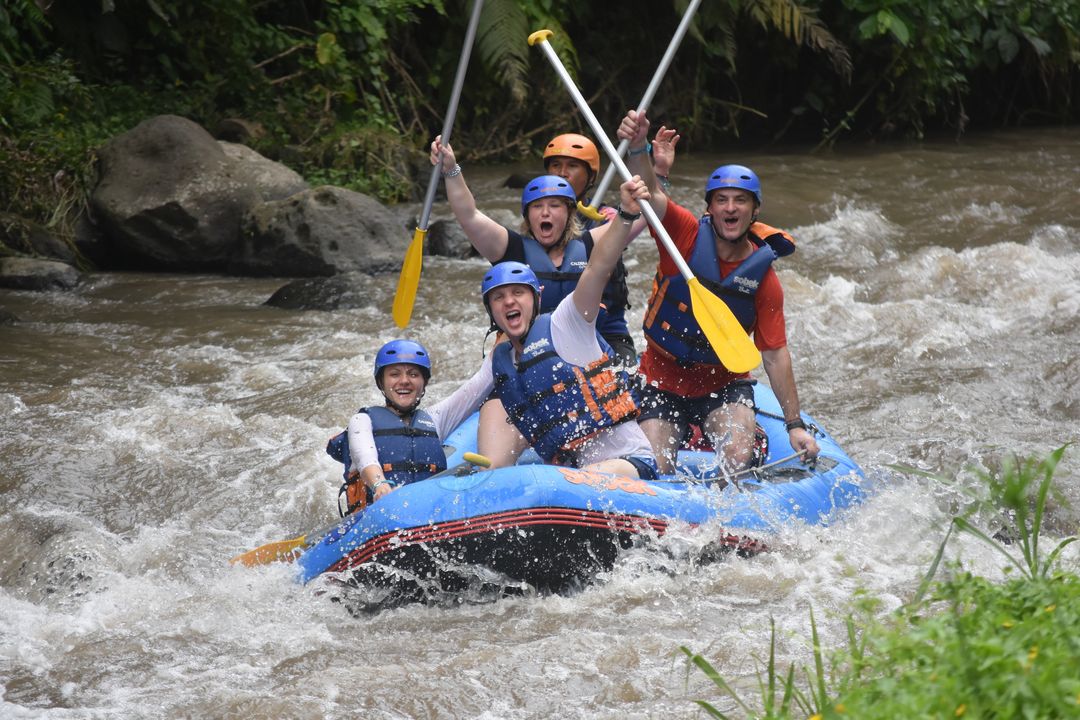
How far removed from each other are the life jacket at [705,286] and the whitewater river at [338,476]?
0.80m

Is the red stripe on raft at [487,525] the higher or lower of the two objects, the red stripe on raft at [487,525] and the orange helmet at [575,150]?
the lower

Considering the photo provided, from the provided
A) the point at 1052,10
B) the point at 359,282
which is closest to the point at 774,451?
the point at 359,282

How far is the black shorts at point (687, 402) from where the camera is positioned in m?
5.01

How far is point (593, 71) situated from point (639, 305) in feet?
18.8

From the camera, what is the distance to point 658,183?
A: 4.88m

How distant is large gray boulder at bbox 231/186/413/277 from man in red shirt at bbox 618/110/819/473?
4.88 metres

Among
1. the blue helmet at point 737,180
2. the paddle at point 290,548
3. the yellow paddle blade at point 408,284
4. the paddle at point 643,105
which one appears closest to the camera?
the paddle at point 290,548

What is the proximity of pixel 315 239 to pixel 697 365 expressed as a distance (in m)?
5.15

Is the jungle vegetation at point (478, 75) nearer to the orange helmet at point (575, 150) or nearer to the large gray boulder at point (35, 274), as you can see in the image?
the large gray boulder at point (35, 274)

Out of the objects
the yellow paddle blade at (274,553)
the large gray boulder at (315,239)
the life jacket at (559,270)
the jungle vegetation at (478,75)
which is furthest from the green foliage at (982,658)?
the jungle vegetation at (478,75)

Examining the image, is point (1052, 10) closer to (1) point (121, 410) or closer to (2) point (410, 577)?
(1) point (121, 410)

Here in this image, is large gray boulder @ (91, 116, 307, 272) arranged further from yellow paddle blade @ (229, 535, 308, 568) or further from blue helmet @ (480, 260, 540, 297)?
blue helmet @ (480, 260, 540, 297)

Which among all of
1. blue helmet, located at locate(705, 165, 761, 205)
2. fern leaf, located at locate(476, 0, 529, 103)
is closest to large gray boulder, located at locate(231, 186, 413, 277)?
fern leaf, located at locate(476, 0, 529, 103)

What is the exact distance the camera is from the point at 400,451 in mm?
4863
